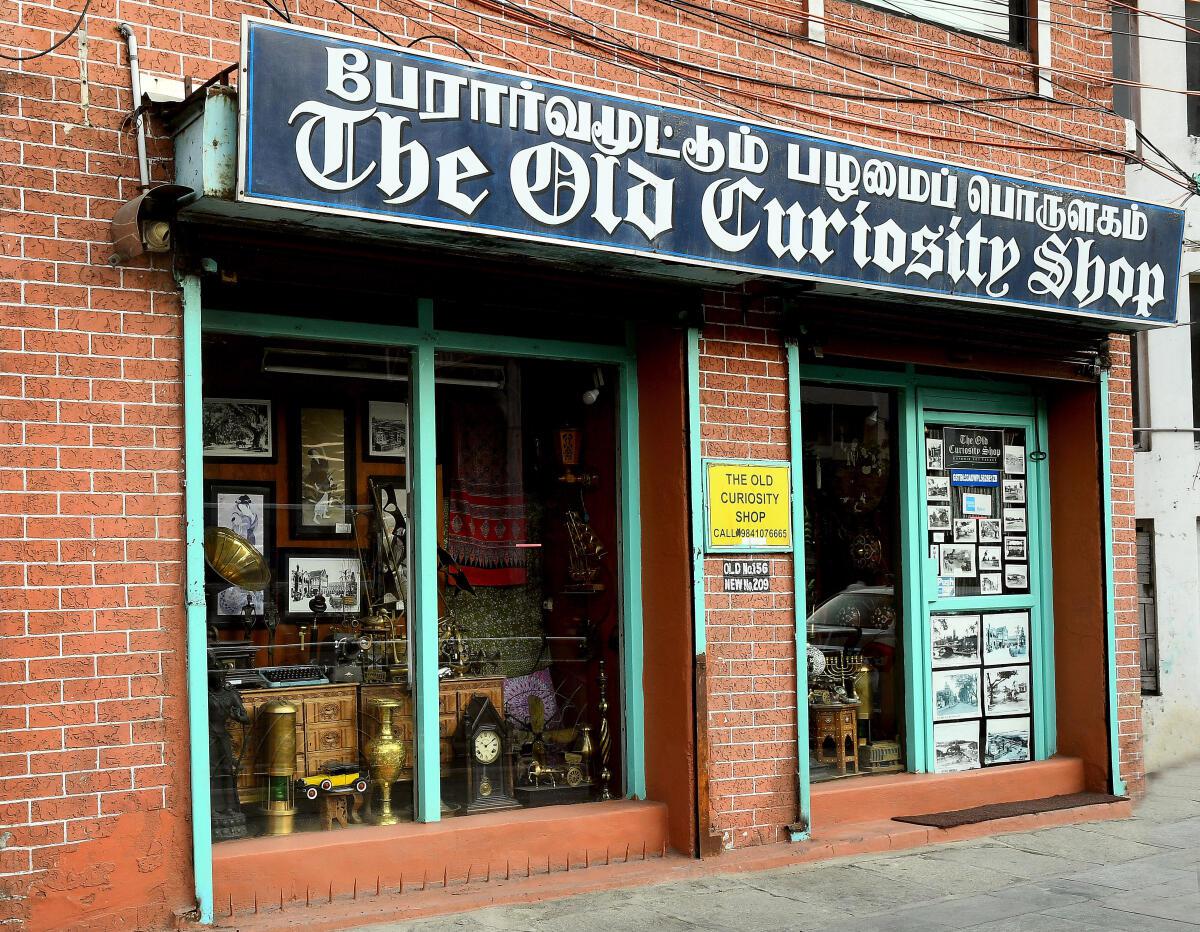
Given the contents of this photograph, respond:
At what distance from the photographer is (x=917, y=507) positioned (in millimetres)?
8656

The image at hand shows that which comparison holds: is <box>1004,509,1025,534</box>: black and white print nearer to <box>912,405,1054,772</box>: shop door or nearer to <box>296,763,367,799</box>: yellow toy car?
<box>912,405,1054,772</box>: shop door

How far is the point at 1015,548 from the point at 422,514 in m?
4.60

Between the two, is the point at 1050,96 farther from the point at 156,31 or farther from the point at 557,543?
the point at 156,31

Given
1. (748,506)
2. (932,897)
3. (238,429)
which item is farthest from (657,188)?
(932,897)

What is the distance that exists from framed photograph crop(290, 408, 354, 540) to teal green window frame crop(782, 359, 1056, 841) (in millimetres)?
2591

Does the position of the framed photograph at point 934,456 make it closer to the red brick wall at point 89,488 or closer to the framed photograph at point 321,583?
the framed photograph at point 321,583

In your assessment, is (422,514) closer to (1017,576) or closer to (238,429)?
(238,429)

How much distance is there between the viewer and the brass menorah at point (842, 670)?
27.3ft

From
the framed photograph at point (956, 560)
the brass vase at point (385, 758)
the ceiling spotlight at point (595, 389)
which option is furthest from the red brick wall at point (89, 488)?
the framed photograph at point (956, 560)

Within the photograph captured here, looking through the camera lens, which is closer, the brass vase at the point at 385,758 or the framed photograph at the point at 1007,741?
the brass vase at the point at 385,758

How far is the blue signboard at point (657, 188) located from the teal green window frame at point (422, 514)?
955 mm

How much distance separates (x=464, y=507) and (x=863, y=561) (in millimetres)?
2931

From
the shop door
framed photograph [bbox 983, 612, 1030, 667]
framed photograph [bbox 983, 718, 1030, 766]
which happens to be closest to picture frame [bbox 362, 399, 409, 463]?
the shop door

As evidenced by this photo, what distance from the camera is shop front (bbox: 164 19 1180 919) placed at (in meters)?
5.70
